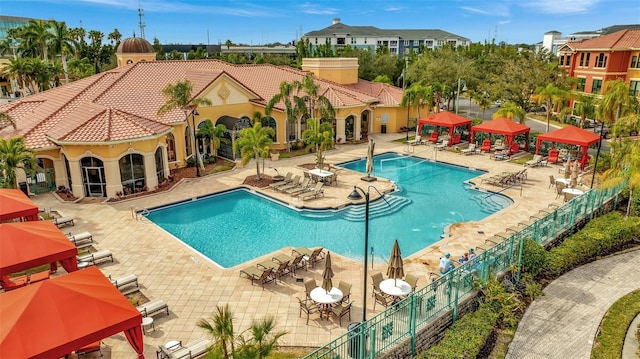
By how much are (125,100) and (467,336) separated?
28950 mm

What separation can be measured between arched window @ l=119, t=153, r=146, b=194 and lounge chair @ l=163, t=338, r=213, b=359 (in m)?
17.1

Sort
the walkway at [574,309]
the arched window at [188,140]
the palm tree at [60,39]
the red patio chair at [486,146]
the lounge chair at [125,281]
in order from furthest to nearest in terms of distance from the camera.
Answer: the palm tree at [60,39] → the red patio chair at [486,146] → the arched window at [188,140] → the lounge chair at [125,281] → the walkway at [574,309]

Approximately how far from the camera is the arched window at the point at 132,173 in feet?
86.7

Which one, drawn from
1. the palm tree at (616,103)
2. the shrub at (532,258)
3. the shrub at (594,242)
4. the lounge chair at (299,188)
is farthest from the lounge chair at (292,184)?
the palm tree at (616,103)

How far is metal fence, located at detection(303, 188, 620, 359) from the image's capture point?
37.1 ft

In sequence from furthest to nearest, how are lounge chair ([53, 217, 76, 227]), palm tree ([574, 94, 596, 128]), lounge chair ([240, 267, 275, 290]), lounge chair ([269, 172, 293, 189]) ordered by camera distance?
1. palm tree ([574, 94, 596, 128])
2. lounge chair ([269, 172, 293, 189])
3. lounge chair ([53, 217, 76, 227])
4. lounge chair ([240, 267, 275, 290])

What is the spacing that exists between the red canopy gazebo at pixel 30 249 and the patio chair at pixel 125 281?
147 cm

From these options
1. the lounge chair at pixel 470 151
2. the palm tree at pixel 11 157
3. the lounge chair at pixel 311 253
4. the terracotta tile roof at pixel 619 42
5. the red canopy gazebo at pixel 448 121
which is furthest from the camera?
the terracotta tile roof at pixel 619 42

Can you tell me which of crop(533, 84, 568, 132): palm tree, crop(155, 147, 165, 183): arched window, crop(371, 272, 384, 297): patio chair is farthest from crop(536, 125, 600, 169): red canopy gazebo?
crop(155, 147, 165, 183): arched window

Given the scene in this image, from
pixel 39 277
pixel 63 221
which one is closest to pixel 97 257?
pixel 39 277

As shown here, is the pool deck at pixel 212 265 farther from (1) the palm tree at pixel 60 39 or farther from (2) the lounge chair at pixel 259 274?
(1) the palm tree at pixel 60 39

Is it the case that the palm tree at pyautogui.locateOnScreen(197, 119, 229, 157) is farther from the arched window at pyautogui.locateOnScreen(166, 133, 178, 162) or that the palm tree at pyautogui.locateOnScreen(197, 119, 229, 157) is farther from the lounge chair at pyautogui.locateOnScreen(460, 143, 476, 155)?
the lounge chair at pyautogui.locateOnScreen(460, 143, 476, 155)

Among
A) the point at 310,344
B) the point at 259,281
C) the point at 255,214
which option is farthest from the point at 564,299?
the point at 255,214

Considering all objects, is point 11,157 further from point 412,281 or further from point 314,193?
point 412,281
